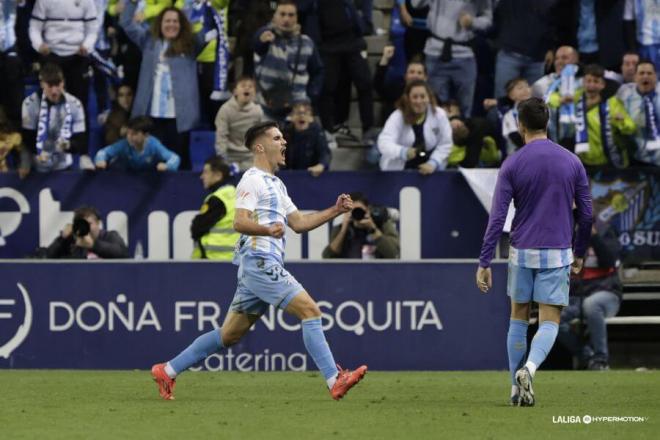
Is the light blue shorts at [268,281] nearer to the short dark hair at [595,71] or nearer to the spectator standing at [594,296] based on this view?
the spectator standing at [594,296]

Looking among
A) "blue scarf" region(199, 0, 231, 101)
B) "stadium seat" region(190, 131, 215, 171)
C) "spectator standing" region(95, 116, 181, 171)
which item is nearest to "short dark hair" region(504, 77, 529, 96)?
"blue scarf" region(199, 0, 231, 101)

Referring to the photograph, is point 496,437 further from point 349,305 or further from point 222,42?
point 222,42

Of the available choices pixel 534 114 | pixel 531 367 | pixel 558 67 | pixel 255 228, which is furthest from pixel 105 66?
pixel 531 367

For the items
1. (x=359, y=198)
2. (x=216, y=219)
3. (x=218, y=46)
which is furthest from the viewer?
(x=218, y=46)

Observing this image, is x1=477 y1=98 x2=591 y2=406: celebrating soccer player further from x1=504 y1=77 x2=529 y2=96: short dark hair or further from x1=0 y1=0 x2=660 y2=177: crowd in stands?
x1=504 y1=77 x2=529 y2=96: short dark hair

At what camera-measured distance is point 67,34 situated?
1723 centimetres

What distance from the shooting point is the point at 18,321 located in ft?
Result: 48.4

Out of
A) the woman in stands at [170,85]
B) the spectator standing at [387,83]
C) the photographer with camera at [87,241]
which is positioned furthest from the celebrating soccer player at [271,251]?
the spectator standing at [387,83]

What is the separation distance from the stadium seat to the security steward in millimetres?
1492

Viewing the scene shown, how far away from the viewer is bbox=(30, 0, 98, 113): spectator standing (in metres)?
17.2

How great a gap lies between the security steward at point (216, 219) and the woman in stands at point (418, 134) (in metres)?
1.86

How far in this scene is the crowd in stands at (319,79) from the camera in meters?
16.3

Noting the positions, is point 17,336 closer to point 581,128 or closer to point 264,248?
point 264,248

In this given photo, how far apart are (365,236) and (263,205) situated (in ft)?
17.2
